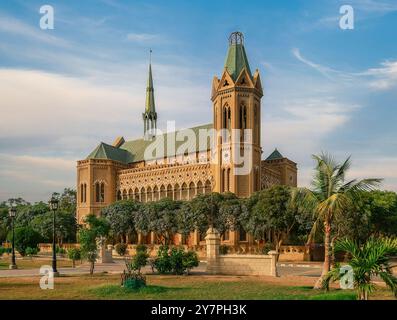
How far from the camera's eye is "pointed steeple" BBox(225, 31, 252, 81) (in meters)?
69.7

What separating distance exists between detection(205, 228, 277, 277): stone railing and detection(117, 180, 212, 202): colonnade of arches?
41507 millimetres

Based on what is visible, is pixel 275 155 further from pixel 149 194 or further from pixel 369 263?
pixel 369 263

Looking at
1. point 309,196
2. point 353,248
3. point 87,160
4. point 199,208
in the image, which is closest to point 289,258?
point 199,208

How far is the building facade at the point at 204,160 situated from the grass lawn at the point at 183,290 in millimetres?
38902

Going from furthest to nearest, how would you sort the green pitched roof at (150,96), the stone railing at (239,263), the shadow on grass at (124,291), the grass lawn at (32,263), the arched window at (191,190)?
1. the green pitched roof at (150,96)
2. the arched window at (191,190)
3. the grass lawn at (32,263)
4. the stone railing at (239,263)
5. the shadow on grass at (124,291)

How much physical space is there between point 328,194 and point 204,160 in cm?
5458

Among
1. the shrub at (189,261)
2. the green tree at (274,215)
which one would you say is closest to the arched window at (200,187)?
the green tree at (274,215)

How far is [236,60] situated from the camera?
70.6m

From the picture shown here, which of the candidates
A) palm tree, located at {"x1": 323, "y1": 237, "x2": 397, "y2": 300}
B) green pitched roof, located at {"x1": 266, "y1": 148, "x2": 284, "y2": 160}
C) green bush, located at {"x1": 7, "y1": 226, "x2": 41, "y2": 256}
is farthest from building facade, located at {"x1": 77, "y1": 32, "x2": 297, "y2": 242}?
palm tree, located at {"x1": 323, "y1": 237, "x2": 397, "y2": 300}

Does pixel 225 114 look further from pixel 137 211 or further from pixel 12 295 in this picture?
pixel 12 295

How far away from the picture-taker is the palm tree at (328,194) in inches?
827

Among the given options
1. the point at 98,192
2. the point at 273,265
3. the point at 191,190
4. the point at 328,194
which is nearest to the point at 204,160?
the point at 191,190

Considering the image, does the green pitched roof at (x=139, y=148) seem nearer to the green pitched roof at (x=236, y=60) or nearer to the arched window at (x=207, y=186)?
the arched window at (x=207, y=186)

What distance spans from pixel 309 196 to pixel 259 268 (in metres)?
7.99
